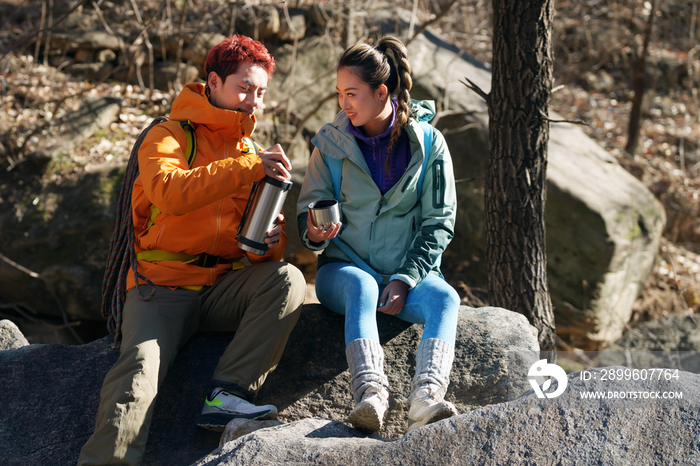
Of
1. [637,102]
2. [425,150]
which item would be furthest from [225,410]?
[637,102]

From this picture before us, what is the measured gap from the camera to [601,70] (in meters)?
10.6

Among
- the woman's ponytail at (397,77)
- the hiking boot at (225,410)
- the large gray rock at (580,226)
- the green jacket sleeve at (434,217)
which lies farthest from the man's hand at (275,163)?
the large gray rock at (580,226)

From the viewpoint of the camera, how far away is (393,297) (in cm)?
275

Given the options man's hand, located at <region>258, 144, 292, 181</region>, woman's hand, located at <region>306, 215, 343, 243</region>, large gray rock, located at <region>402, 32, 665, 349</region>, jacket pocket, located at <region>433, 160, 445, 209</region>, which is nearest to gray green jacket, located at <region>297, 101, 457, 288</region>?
jacket pocket, located at <region>433, 160, 445, 209</region>

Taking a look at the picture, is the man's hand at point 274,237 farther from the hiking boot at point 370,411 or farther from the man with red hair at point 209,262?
the hiking boot at point 370,411

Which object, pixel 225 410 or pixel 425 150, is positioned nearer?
pixel 225 410

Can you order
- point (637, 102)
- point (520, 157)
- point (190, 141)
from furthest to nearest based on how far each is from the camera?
point (637, 102) < point (520, 157) < point (190, 141)

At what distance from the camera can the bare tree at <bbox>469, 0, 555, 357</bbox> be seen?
12.1 feet

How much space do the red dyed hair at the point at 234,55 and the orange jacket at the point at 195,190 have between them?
14cm

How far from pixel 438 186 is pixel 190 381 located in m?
1.58

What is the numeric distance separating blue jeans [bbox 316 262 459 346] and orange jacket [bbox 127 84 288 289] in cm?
37

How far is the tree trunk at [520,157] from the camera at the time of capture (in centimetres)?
369

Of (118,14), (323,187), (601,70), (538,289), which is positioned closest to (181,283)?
(323,187)

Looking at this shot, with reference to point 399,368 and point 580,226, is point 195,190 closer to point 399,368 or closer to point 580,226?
point 399,368
